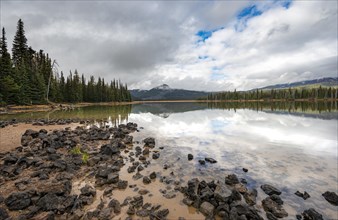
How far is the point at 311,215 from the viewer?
6742 mm

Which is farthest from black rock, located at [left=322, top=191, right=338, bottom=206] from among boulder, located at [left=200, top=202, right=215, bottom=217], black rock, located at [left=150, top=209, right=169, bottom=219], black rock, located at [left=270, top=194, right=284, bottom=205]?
black rock, located at [left=150, top=209, right=169, bottom=219]

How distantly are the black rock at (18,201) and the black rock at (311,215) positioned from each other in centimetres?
1051

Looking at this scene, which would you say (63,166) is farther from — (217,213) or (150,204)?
(217,213)

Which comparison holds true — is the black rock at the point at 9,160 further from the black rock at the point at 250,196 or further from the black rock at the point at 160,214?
the black rock at the point at 250,196

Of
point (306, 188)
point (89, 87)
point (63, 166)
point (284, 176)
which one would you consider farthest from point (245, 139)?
point (89, 87)

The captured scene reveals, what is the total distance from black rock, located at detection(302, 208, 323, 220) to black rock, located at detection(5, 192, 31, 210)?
10.5 m

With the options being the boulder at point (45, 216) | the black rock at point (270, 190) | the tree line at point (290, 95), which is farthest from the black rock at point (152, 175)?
the tree line at point (290, 95)

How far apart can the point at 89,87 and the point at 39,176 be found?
341ft

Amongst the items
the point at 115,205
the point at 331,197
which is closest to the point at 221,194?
the point at 115,205

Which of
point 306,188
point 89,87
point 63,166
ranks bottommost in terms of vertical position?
point 306,188

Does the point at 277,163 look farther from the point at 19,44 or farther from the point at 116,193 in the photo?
the point at 19,44

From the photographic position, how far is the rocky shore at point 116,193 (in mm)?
6707

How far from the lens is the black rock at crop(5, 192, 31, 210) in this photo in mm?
6699

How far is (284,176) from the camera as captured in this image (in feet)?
34.2
